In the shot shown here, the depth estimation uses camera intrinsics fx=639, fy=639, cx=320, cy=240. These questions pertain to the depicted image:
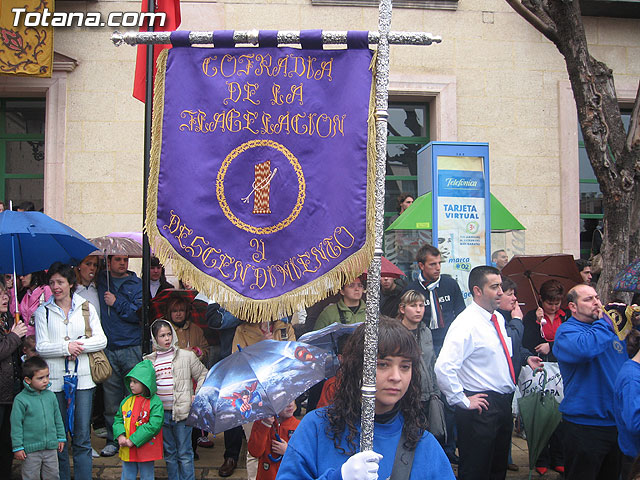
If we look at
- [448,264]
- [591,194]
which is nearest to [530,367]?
[448,264]

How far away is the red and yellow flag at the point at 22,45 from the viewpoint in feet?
29.0

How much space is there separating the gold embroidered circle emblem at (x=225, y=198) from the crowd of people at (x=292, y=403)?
1.25 metres

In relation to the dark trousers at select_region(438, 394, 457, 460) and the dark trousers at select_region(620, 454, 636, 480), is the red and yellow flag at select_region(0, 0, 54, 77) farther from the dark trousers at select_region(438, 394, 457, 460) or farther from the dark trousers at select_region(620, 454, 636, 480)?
the dark trousers at select_region(620, 454, 636, 480)

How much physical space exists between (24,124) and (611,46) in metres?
9.31

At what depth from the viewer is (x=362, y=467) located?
1956mm

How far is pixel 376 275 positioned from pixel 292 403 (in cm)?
227

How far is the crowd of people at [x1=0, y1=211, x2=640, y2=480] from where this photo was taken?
465 centimetres

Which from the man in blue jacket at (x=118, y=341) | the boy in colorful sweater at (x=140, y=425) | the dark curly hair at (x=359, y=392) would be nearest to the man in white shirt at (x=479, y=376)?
the boy in colorful sweater at (x=140, y=425)

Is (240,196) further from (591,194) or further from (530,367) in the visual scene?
(591,194)

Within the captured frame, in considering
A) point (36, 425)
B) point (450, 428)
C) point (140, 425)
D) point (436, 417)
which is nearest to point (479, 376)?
point (436, 417)

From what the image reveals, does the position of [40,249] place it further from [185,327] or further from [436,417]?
[436,417]

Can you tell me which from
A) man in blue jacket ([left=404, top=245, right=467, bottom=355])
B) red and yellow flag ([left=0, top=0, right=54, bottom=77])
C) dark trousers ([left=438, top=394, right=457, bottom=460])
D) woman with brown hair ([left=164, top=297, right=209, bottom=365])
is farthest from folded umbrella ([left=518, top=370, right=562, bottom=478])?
red and yellow flag ([left=0, top=0, right=54, bottom=77])

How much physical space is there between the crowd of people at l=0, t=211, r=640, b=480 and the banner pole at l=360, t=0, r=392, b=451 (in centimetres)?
156

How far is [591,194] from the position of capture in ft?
34.2
